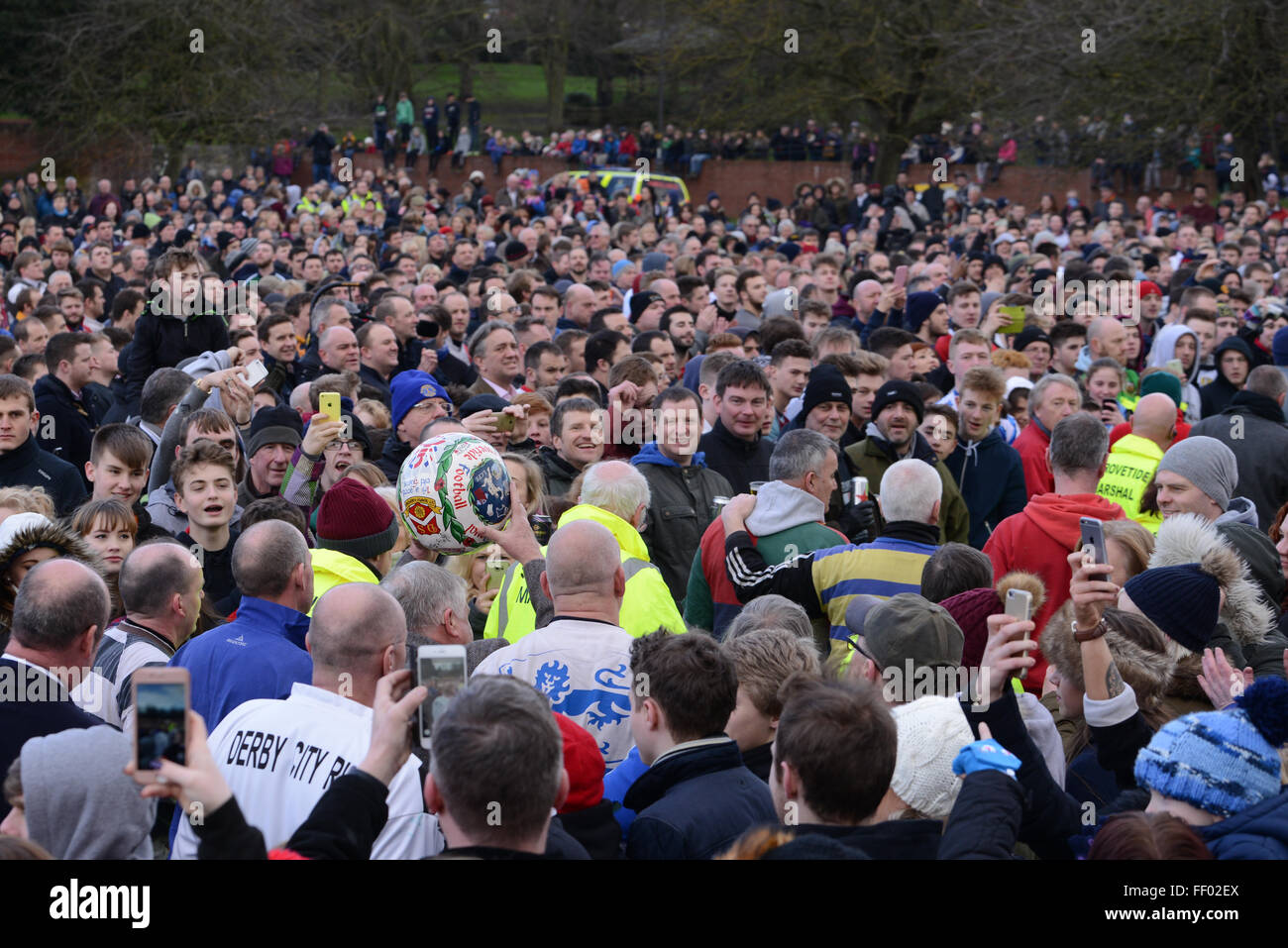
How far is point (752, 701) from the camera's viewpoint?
441 centimetres

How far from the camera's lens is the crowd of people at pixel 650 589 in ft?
11.5

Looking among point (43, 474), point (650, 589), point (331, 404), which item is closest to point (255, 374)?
point (331, 404)

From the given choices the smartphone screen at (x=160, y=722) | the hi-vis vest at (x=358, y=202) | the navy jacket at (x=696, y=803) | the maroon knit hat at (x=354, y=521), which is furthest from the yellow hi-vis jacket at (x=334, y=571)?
the hi-vis vest at (x=358, y=202)

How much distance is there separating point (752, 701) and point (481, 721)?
4.42 ft

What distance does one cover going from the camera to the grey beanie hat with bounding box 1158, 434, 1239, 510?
6977 millimetres

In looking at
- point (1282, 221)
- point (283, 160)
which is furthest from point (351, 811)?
point (283, 160)

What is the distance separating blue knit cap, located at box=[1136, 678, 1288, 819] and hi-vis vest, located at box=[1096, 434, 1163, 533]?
179 inches

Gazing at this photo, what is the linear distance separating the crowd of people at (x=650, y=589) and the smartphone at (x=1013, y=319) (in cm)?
4

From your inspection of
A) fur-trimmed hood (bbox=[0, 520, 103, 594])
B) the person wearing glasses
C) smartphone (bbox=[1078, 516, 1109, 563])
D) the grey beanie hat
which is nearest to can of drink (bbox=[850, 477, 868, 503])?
the grey beanie hat

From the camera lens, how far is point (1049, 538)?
6.52 meters

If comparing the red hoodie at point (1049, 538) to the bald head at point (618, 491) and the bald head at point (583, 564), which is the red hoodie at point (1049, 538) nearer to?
the bald head at point (618, 491)

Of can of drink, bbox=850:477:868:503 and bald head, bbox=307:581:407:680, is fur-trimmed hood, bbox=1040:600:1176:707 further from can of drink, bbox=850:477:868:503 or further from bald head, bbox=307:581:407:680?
can of drink, bbox=850:477:868:503

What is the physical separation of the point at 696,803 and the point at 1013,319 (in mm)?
9367
